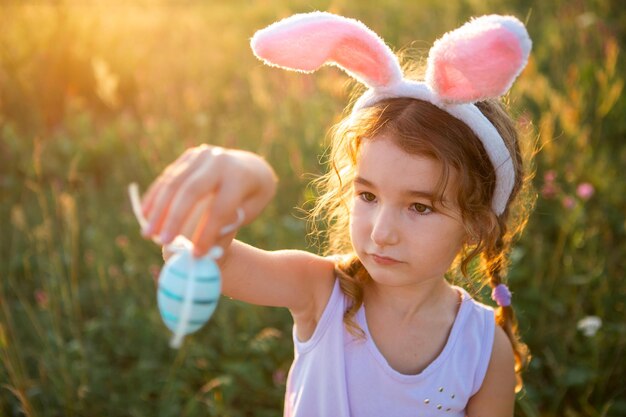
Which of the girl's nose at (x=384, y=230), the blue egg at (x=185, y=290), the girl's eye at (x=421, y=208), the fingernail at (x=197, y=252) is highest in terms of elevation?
the fingernail at (x=197, y=252)

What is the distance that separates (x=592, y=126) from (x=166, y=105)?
8.12 ft

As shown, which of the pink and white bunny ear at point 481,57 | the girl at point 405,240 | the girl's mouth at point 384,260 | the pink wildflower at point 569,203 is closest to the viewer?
the pink and white bunny ear at point 481,57

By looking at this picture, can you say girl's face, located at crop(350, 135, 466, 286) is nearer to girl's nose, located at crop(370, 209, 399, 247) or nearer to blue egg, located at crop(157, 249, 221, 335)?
girl's nose, located at crop(370, 209, 399, 247)

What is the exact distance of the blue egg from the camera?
89cm

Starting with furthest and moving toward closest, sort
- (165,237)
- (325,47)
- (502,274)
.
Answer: (502,274), (325,47), (165,237)

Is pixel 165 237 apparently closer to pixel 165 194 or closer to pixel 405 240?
pixel 165 194

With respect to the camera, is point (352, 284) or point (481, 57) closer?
point (481, 57)

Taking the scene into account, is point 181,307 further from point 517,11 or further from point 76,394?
point 517,11

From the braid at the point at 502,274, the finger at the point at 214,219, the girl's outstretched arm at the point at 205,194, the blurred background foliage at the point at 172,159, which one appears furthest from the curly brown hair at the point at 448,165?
the finger at the point at 214,219

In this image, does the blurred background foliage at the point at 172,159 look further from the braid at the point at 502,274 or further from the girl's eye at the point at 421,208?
the girl's eye at the point at 421,208

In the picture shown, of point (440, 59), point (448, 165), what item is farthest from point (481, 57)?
point (448, 165)

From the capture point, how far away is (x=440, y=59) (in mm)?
1329

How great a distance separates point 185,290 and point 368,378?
32.6 inches

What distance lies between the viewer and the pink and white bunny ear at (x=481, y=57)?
1182mm
